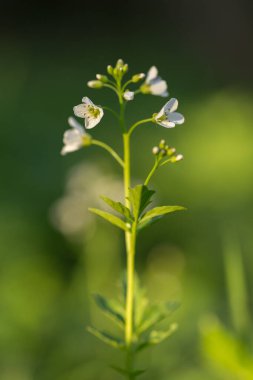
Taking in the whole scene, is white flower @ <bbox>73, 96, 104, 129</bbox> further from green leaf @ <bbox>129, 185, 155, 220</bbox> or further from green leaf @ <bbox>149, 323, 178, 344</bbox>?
green leaf @ <bbox>149, 323, 178, 344</bbox>

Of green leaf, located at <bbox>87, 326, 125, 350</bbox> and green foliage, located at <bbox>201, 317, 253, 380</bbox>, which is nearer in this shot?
green leaf, located at <bbox>87, 326, 125, 350</bbox>

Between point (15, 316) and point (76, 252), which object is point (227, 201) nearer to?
point (76, 252)

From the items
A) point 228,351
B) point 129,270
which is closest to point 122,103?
point 129,270

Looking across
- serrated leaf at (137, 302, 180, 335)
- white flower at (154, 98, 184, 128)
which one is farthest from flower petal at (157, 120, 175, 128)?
serrated leaf at (137, 302, 180, 335)

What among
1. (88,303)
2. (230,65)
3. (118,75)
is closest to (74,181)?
(88,303)

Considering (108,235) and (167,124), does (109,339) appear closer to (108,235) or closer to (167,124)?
(167,124)

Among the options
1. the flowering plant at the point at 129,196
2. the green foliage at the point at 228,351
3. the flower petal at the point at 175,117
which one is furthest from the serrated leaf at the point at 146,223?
the green foliage at the point at 228,351
